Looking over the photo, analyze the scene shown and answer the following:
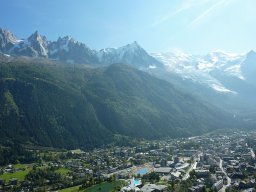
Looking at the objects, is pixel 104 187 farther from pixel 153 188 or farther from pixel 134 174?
pixel 134 174

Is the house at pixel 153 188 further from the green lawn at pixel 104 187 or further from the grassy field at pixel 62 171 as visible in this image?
the grassy field at pixel 62 171

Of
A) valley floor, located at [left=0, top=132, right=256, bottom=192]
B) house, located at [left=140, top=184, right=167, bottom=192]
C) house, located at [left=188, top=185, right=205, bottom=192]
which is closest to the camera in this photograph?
house, located at [left=188, top=185, right=205, bottom=192]

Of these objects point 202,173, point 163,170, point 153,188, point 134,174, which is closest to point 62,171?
point 134,174

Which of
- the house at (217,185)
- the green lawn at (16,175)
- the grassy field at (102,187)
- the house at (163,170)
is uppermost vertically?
the house at (163,170)

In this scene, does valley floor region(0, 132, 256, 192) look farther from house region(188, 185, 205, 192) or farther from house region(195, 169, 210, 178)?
house region(188, 185, 205, 192)

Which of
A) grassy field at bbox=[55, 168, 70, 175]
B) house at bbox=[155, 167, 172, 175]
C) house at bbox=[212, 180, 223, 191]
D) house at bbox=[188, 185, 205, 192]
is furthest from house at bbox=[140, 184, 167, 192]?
grassy field at bbox=[55, 168, 70, 175]

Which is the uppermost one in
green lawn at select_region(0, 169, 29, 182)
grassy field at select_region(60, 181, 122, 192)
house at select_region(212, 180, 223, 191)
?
house at select_region(212, 180, 223, 191)

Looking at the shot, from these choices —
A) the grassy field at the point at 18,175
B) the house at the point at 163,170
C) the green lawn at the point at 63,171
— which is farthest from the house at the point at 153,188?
the grassy field at the point at 18,175

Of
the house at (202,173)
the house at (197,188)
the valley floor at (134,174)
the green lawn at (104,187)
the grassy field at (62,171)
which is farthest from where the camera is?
the grassy field at (62,171)

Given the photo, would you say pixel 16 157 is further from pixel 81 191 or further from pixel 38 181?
pixel 81 191

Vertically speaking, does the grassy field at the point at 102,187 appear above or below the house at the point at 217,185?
below

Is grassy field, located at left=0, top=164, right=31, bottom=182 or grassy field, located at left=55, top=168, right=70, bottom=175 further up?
grassy field, located at left=55, top=168, right=70, bottom=175

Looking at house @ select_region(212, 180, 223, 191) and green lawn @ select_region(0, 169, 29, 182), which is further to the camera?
green lawn @ select_region(0, 169, 29, 182)

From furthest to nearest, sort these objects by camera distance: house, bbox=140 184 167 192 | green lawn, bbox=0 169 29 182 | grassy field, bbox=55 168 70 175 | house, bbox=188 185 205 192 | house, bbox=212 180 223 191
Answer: grassy field, bbox=55 168 70 175 < green lawn, bbox=0 169 29 182 < house, bbox=140 184 167 192 < house, bbox=212 180 223 191 < house, bbox=188 185 205 192
